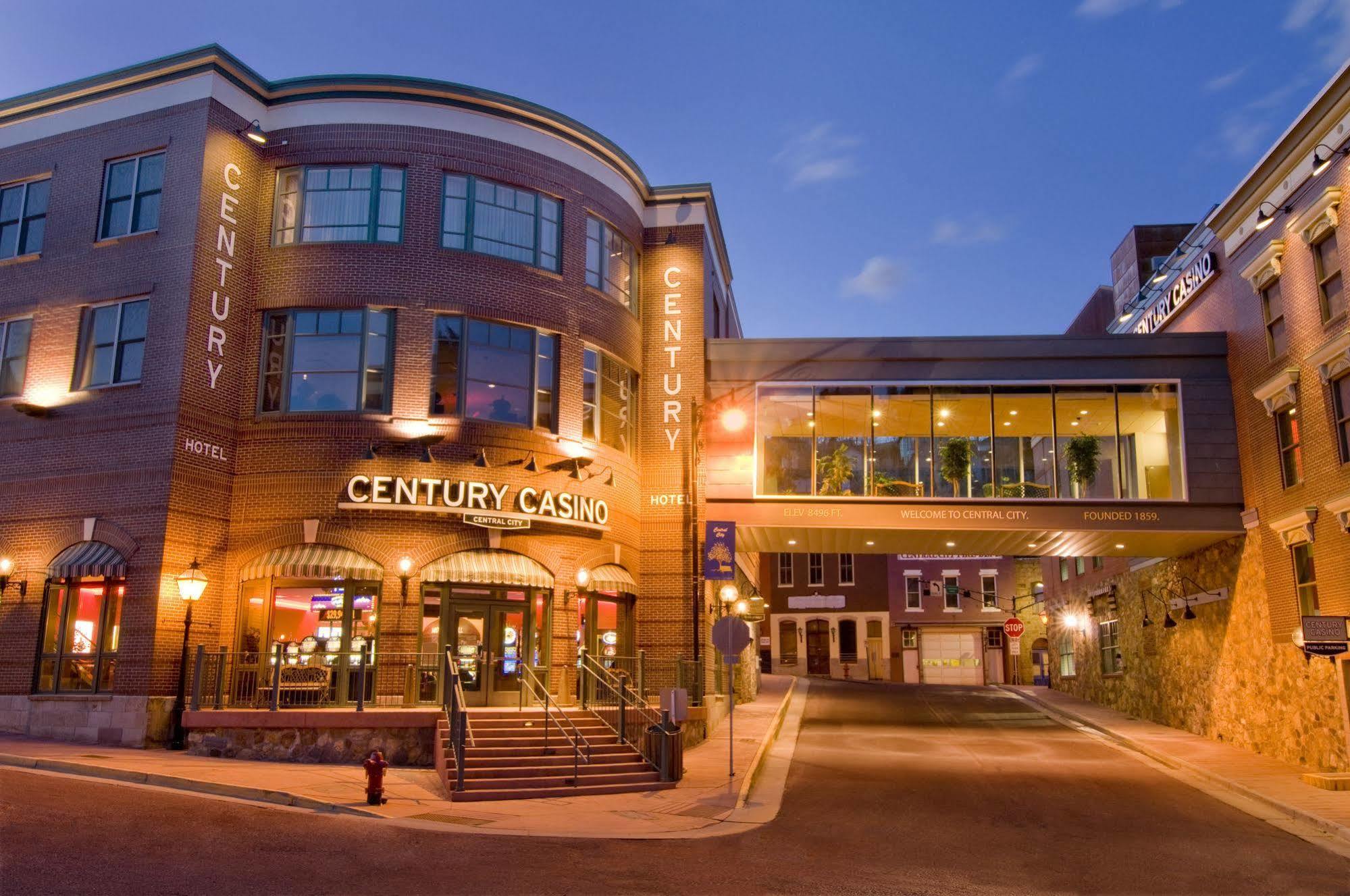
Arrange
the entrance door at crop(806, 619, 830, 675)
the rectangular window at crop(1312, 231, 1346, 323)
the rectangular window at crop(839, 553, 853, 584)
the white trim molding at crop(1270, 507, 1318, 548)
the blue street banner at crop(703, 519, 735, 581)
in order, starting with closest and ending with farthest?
the rectangular window at crop(1312, 231, 1346, 323), the white trim molding at crop(1270, 507, 1318, 548), the blue street banner at crop(703, 519, 735, 581), the rectangular window at crop(839, 553, 853, 584), the entrance door at crop(806, 619, 830, 675)

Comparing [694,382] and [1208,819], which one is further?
[694,382]

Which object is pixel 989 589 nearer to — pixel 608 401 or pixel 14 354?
pixel 608 401

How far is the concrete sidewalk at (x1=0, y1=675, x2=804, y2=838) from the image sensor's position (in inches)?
588

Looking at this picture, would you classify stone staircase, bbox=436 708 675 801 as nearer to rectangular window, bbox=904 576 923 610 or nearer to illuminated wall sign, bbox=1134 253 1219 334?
illuminated wall sign, bbox=1134 253 1219 334

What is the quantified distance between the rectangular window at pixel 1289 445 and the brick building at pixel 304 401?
42.8ft

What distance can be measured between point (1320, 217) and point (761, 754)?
49.6 ft

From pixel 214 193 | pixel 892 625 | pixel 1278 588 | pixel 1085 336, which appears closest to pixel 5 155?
pixel 214 193

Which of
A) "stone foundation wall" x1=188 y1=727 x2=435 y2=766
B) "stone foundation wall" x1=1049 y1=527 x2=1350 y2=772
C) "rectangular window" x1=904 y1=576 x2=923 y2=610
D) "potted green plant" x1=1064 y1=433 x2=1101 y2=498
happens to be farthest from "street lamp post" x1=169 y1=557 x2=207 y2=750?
"rectangular window" x1=904 y1=576 x2=923 y2=610

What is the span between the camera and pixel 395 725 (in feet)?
64.3

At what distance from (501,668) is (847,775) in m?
7.39

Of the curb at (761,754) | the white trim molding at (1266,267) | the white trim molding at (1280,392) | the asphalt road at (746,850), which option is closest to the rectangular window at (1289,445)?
the white trim molding at (1280,392)

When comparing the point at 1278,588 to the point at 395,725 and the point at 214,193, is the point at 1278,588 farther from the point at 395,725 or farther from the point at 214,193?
the point at 214,193

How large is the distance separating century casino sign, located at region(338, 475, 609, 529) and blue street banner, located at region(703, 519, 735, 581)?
9.16 feet

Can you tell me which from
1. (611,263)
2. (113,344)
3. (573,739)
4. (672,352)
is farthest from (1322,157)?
(113,344)
